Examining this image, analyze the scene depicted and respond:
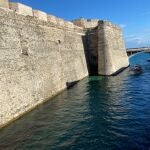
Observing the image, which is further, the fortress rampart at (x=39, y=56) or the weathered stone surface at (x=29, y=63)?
the fortress rampart at (x=39, y=56)

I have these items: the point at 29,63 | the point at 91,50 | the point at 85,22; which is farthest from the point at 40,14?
the point at 85,22

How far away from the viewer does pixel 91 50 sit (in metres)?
34.3

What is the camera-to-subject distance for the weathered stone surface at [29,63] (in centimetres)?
1523

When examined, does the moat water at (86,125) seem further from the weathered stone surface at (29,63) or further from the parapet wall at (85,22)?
the parapet wall at (85,22)

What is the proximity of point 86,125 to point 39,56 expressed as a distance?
850cm

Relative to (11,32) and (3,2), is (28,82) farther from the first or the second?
(3,2)

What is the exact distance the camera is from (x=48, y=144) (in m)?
11.3

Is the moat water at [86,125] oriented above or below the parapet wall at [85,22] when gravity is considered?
below

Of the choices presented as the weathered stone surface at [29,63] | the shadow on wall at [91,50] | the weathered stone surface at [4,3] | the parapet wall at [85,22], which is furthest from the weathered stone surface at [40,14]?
the parapet wall at [85,22]

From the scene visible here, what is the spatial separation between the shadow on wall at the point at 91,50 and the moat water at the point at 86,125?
12.8m

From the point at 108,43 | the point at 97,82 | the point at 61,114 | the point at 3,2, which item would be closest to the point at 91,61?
the point at 108,43

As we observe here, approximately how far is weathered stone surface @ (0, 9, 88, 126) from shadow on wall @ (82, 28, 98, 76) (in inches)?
255

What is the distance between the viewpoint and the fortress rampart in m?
15.6

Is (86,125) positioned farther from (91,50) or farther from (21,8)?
(91,50)
